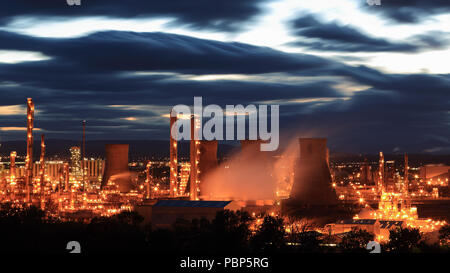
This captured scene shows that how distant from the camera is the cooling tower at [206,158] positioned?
50650 mm

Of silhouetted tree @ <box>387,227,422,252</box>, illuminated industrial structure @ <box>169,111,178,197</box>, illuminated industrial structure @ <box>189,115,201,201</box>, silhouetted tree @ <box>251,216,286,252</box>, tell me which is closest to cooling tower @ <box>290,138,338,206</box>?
illuminated industrial structure @ <box>169,111,178,197</box>

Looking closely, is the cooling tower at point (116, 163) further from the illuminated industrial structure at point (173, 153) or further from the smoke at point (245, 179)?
the illuminated industrial structure at point (173, 153)

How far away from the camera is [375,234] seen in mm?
31859

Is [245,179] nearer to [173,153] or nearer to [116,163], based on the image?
[173,153]

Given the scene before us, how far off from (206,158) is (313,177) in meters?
7.96

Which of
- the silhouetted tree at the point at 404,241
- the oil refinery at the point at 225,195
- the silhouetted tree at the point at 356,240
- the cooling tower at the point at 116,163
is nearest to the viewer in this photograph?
the silhouetted tree at the point at 404,241

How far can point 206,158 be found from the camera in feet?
168

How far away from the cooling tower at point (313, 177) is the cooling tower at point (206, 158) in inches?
247

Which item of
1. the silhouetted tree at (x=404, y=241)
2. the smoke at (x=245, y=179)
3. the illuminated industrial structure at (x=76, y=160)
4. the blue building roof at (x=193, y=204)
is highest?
the illuminated industrial structure at (x=76, y=160)

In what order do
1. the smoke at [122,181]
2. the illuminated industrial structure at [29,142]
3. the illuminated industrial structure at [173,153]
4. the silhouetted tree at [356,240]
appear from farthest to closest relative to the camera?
1. the smoke at [122,181]
2. the illuminated industrial structure at [173,153]
3. the illuminated industrial structure at [29,142]
4. the silhouetted tree at [356,240]

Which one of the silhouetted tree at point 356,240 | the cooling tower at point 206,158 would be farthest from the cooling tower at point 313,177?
the silhouetted tree at point 356,240

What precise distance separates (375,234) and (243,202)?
13.2 meters

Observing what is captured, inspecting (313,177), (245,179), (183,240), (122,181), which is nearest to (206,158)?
(245,179)
